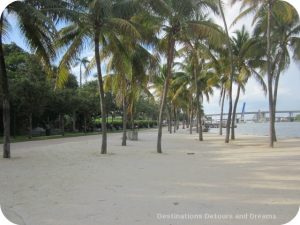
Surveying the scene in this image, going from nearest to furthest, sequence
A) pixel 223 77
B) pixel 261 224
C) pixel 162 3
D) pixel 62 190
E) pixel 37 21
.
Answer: pixel 261 224 < pixel 62 190 < pixel 37 21 < pixel 162 3 < pixel 223 77

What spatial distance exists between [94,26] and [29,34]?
9.61ft

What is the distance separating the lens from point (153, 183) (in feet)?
30.0

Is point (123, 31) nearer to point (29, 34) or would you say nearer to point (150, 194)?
point (29, 34)

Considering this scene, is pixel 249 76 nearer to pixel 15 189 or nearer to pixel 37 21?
pixel 37 21

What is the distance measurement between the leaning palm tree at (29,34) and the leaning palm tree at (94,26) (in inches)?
48.5

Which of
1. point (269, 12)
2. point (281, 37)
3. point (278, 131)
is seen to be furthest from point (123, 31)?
point (278, 131)

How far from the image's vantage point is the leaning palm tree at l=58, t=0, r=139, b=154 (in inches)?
625

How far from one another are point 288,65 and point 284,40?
2621 millimetres

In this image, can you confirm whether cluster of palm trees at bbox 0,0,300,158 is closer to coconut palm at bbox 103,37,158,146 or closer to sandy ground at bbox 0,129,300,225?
coconut palm at bbox 103,37,158,146

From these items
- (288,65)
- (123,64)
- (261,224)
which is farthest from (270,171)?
(288,65)

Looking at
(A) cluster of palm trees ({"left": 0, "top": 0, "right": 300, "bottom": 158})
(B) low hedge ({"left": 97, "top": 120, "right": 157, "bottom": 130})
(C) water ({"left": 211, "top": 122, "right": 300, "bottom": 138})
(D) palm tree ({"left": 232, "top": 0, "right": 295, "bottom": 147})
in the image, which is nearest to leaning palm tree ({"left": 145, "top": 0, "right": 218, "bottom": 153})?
(A) cluster of palm trees ({"left": 0, "top": 0, "right": 300, "bottom": 158})

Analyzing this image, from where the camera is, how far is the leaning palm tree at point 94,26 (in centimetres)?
1587

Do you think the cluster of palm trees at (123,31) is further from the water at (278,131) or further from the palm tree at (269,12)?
the water at (278,131)

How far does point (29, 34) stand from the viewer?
1487cm
